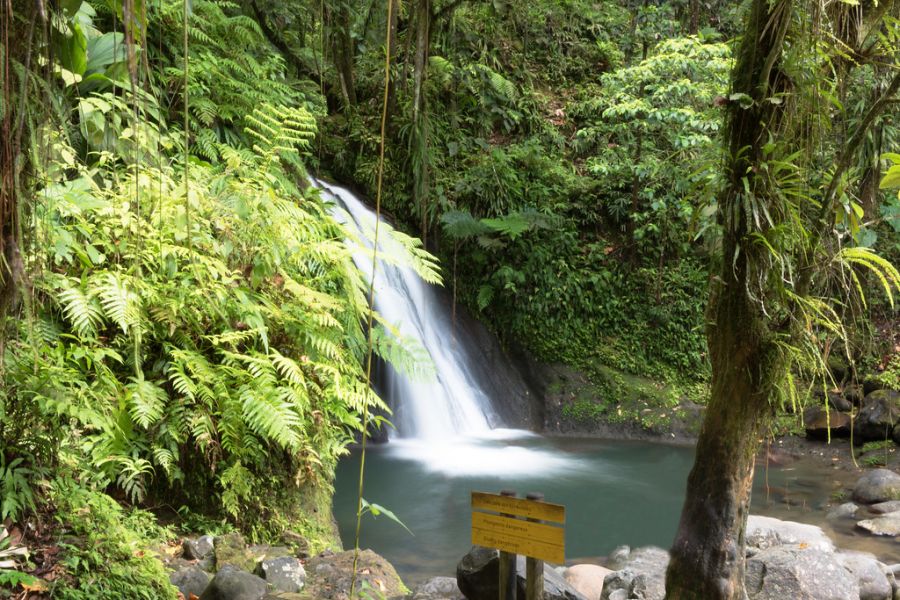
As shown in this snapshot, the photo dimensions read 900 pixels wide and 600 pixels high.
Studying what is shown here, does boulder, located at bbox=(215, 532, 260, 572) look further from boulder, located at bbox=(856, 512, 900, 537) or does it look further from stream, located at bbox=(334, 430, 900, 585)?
boulder, located at bbox=(856, 512, 900, 537)

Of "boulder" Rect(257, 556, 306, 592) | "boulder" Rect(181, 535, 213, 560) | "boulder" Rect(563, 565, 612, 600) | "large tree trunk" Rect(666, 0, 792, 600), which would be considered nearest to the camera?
"large tree trunk" Rect(666, 0, 792, 600)

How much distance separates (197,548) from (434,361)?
6171 millimetres

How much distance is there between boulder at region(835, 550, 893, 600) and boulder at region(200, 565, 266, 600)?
4.07m

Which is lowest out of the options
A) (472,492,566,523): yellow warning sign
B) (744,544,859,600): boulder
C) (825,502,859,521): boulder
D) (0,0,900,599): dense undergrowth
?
(825,502,859,521): boulder

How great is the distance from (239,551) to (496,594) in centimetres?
147

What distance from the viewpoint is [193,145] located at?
279 inches

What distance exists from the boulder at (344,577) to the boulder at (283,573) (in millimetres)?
63

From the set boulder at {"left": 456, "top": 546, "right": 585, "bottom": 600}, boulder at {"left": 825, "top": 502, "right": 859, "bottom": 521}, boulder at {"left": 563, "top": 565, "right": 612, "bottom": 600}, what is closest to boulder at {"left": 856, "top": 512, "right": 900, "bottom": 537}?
boulder at {"left": 825, "top": 502, "right": 859, "bottom": 521}

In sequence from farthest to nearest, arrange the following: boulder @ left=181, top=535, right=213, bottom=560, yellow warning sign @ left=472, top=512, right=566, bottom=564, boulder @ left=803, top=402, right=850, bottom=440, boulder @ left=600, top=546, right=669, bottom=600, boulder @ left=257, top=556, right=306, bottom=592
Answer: boulder @ left=803, top=402, right=850, bottom=440 < boulder @ left=600, top=546, right=669, bottom=600 < boulder @ left=181, top=535, right=213, bottom=560 < boulder @ left=257, top=556, right=306, bottom=592 < yellow warning sign @ left=472, top=512, right=566, bottom=564

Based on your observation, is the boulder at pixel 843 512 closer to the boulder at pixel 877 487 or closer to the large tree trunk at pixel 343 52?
the boulder at pixel 877 487

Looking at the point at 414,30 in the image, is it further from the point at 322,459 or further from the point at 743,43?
the point at 743,43

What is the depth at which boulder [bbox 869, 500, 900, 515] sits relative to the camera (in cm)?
772

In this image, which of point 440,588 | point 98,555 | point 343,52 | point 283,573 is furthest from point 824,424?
point 98,555

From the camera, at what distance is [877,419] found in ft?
32.8
